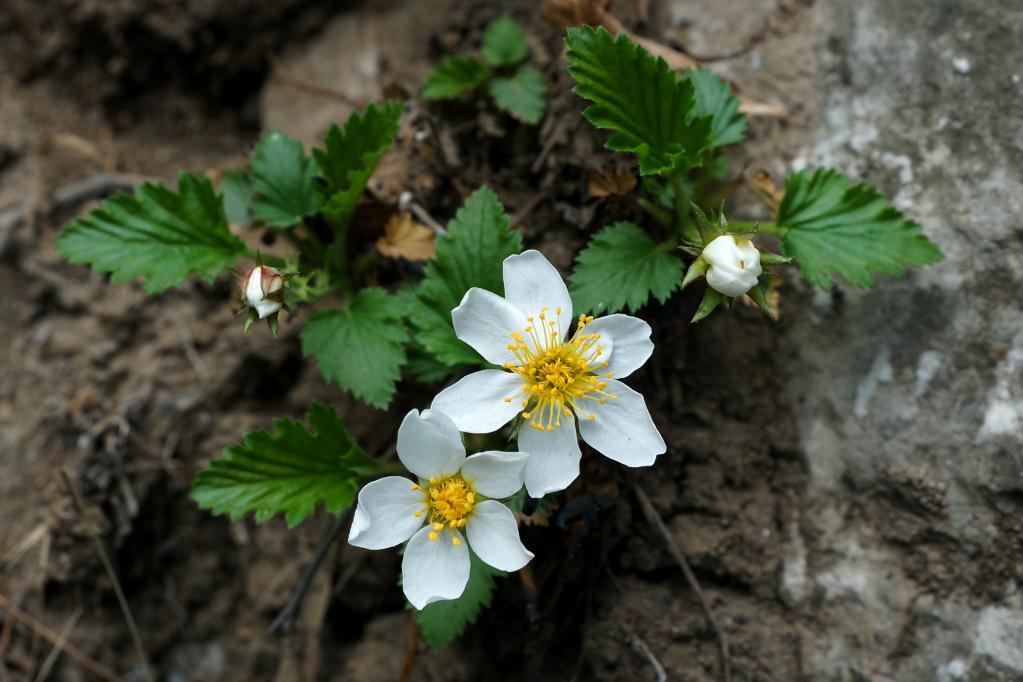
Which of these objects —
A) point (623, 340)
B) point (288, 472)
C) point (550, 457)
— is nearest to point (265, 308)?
point (288, 472)

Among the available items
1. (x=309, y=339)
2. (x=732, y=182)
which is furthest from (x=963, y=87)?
(x=309, y=339)

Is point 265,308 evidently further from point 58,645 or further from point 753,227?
point 58,645

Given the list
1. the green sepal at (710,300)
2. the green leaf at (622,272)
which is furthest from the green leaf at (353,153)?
the green sepal at (710,300)

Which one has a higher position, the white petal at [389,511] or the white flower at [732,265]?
the white flower at [732,265]

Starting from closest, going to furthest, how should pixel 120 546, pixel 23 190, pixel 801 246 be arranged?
pixel 801 246 → pixel 120 546 → pixel 23 190

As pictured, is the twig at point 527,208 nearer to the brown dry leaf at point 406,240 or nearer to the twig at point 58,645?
the brown dry leaf at point 406,240

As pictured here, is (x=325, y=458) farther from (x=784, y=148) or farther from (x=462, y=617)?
(x=784, y=148)

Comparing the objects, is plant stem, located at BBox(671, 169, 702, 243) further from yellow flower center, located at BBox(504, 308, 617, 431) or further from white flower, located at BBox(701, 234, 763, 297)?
yellow flower center, located at BBox(504, 308, 617, 431)
